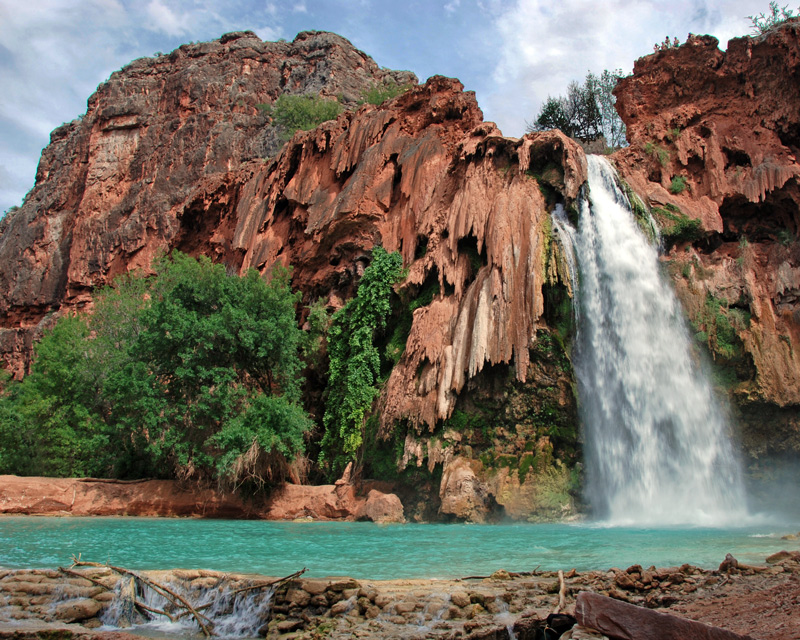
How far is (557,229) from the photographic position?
17906 mm

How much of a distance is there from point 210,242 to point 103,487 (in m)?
17.1

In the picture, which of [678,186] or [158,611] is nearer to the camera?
[158,611]

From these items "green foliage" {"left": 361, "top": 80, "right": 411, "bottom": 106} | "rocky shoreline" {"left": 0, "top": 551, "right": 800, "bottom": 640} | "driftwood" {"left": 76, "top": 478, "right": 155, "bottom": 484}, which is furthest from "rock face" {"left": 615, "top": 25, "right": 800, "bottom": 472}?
"green foliage" {"left": 361, "top": 80, "right": 411, "bottom": 106}

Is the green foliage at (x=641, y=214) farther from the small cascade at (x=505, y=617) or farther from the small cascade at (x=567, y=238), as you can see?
the small cascade at (x=505, y=617)

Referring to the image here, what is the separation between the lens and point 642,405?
16766 mm

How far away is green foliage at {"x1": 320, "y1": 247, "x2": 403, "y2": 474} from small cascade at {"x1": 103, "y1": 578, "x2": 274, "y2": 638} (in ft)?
42.0

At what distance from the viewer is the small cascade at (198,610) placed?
18.3 ft

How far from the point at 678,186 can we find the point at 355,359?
42.8 ft

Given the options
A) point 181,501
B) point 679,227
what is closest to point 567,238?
point 679,227

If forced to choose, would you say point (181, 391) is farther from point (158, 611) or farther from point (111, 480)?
point (158, 611)

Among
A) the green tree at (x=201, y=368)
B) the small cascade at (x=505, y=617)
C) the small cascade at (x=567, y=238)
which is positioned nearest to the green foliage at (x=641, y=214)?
the small cascade at (x=567, y=238)

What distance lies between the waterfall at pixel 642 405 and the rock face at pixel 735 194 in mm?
1096

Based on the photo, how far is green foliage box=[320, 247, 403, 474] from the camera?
1930cm

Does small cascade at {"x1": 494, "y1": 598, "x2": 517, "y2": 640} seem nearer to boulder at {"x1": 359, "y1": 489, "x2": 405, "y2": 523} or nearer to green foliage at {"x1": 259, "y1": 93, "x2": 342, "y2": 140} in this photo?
boulder at {"x1": 359, "y1": 489, "x2": 405, "y2": 523}
